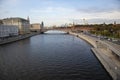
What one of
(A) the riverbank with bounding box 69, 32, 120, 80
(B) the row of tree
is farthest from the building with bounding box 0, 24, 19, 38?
(A) the riverbank with bounding box 69, 32, 120, 80

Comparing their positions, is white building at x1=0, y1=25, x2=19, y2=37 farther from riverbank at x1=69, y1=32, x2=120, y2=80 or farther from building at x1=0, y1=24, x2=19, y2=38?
riverbank at x1=69, y1=32, x2=120, y2=80

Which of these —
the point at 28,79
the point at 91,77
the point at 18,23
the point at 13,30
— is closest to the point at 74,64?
the point at 91,77

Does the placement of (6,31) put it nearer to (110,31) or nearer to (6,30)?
(6,30)

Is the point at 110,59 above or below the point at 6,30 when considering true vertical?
below

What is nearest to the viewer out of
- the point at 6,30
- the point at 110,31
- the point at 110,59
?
the point at 110,59

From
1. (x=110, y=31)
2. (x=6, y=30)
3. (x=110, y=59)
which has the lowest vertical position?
(x=110, y=59)

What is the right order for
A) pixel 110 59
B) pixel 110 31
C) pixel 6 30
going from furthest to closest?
pixel 110 31 < pixel 6 30 < pixel 110 59

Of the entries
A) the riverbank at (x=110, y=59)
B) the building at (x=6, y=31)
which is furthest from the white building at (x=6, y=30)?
the riverbank at (x=110, y=59)

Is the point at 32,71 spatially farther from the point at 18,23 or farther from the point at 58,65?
the point at 18,23

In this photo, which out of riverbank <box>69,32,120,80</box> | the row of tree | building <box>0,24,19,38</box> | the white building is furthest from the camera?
the white building

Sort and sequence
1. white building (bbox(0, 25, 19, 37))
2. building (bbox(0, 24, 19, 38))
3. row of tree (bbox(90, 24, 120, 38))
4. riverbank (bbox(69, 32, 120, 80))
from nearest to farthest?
riverbank (bbox(69, 32, 120, 80)), row of tree (bbox(90, 24, 120, 38)), building (bbox(0, 24, 19, 38)), white building (bbox(0, 25, 19, 37))

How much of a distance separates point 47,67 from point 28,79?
495cm

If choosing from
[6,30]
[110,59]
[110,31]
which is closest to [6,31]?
[6,30]

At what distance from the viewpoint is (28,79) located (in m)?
18.4
